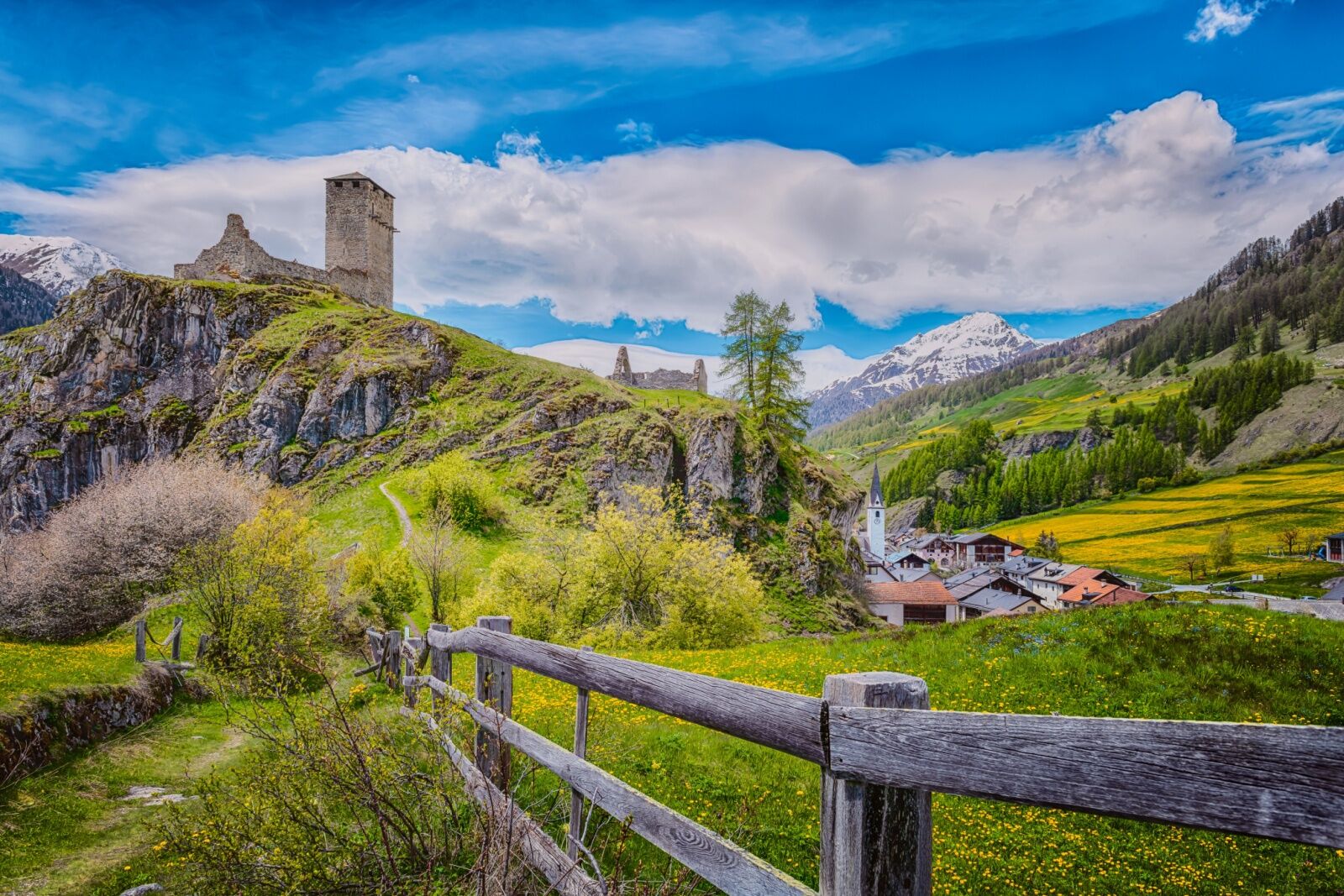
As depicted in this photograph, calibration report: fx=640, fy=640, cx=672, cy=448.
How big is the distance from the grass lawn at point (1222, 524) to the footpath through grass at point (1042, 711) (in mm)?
76553

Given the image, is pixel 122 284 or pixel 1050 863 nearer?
pixel 1050 863

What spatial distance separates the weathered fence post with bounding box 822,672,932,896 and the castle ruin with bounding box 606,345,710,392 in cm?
8286

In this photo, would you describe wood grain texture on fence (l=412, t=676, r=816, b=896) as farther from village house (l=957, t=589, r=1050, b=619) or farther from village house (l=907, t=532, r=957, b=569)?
village house (l=907, t=532, r=957, b=569)

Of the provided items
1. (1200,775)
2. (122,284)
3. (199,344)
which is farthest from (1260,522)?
(122,284)

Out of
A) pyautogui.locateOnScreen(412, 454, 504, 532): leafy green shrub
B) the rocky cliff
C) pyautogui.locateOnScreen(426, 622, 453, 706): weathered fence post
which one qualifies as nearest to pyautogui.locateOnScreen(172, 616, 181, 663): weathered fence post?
pyautogui.locateOnScreen(426, 622, 453, 706): weathered fence post

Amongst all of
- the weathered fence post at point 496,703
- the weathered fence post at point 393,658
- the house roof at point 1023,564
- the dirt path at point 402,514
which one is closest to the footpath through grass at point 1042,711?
the weathered fence post at point 496,703

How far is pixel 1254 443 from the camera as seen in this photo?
145375mm

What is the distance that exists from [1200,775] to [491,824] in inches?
134

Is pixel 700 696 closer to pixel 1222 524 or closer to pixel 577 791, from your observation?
pixel 577 791

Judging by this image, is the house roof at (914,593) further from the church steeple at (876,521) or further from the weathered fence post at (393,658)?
the weathered fence post at (393,658)

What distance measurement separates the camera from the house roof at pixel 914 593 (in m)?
75.3

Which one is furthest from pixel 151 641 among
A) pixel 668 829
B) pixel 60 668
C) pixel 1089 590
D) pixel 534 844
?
pixel 1089 590

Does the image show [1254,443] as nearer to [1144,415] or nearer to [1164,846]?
[1144,415]

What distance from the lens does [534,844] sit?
14.4 feet
